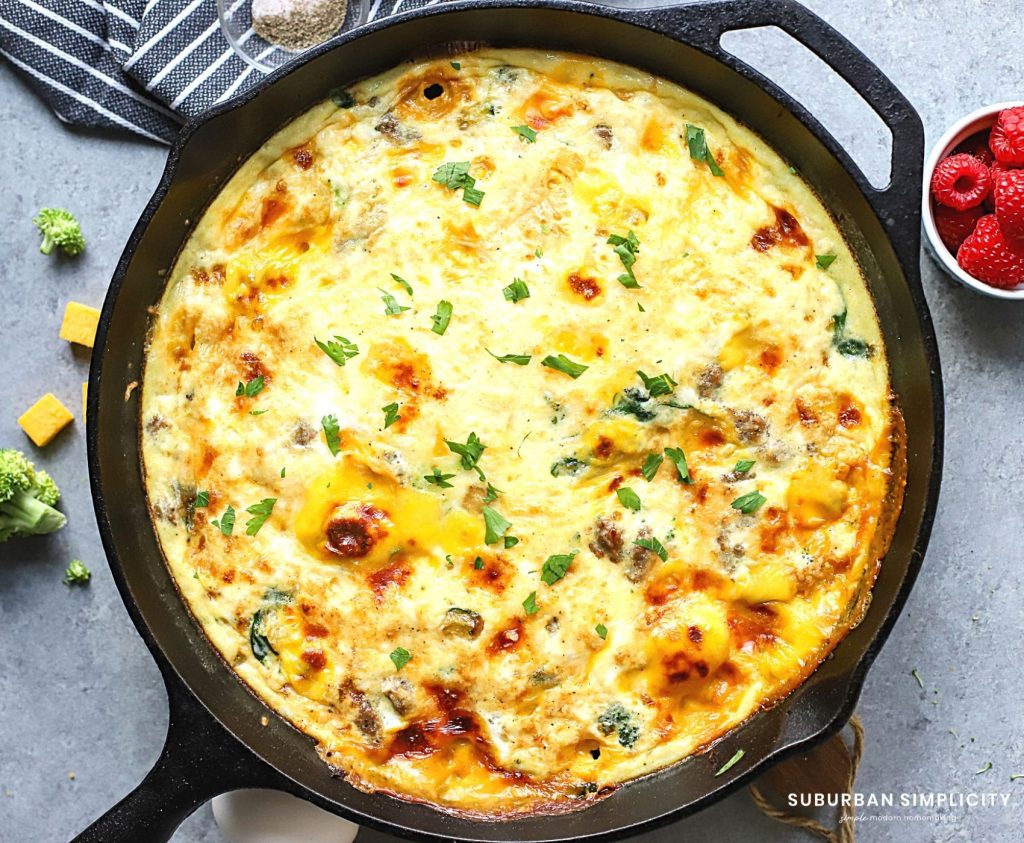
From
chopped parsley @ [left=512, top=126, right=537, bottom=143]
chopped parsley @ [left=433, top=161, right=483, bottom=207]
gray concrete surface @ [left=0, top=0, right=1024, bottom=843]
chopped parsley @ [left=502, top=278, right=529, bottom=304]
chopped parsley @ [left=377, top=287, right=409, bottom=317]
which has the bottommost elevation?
gray concrete surface @ [left=0, top=0, right=1024, bottom=843]

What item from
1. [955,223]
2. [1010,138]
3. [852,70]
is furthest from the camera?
[955,223]

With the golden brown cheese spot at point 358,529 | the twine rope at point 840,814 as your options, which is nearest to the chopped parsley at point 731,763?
the twine rope at point 840,814

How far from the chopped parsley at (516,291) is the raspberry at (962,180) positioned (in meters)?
1.50

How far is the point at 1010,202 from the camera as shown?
10.5 ft

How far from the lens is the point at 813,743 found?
9.17 feet

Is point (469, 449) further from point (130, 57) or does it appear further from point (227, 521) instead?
point (130, 57)

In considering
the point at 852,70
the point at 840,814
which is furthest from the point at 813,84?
the point at 840,814

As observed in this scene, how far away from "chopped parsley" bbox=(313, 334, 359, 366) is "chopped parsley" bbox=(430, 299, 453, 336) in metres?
0.24

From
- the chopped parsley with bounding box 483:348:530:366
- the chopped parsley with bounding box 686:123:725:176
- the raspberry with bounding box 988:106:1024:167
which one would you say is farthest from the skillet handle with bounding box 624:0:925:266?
the chopped parsley with bounding box 483:348:530:366

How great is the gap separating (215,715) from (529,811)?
0.96m

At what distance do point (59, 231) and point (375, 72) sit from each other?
1.32 m

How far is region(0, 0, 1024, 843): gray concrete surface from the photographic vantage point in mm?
3643

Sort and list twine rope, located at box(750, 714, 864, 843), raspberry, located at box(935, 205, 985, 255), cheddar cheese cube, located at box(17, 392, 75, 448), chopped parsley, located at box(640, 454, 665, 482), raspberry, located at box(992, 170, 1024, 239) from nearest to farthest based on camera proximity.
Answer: chopped parsley, located at box(640, 454, 665, 482)
raspberry, located at box(992, 170, 1024, 239)
raspberry, located at box(935, 205, 985, 255)
twine rope, located at box(750, 714, 864, 843)
cheddar cheese cube, located at box(17, 392, 75, 448)

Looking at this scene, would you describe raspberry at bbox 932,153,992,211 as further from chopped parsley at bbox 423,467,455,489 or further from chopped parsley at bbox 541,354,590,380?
chopped parsley at bbox 423,467,455,489
